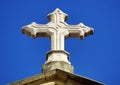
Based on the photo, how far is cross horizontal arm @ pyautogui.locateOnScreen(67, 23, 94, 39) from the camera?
10.0 meters

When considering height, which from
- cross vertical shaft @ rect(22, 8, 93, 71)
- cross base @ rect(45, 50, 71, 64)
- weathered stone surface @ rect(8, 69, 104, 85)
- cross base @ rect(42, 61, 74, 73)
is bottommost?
weathered stone surface @ rect(8, 69, 104, 85)

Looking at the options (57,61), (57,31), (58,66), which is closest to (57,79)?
(58,66)

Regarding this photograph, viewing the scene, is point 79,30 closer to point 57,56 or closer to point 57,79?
point 57,56

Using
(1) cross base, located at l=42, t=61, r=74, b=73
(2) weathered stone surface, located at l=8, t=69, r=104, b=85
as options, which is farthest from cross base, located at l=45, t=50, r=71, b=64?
(2) weathered stone surface, located at l=8, t=69, r=104, b=85

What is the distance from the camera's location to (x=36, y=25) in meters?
10.1

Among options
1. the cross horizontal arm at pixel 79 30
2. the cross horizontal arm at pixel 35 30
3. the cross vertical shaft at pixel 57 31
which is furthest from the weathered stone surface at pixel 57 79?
the cross horizontal arm at pixel 79 30

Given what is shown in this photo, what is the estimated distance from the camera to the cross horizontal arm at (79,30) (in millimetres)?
10023

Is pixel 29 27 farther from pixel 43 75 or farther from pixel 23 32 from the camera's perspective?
pixel 43 75

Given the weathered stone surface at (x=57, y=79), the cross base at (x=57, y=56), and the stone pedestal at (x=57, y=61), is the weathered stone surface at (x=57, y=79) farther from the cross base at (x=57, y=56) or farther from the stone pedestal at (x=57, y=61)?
the cross base at (x=57, y=56)

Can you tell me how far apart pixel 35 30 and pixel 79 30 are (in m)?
0.97

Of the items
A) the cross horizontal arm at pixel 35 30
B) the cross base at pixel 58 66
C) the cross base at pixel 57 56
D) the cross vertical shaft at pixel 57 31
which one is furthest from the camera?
the cross horizontal arm at pixel 35 30

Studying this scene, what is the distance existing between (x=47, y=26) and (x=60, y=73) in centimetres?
205

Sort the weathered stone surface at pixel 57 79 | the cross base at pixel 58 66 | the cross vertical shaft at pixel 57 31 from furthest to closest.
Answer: the cross vertical shaft at pixel 57 31 < the cross base at pixel 58 66 < the weathered stone surface at pixel 57 79

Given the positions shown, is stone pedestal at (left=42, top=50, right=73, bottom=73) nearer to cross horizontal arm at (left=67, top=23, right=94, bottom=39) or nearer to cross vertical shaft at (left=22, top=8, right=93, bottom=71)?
cross vertical shaft at (left=22, top=8, right=93, bottom=71)
